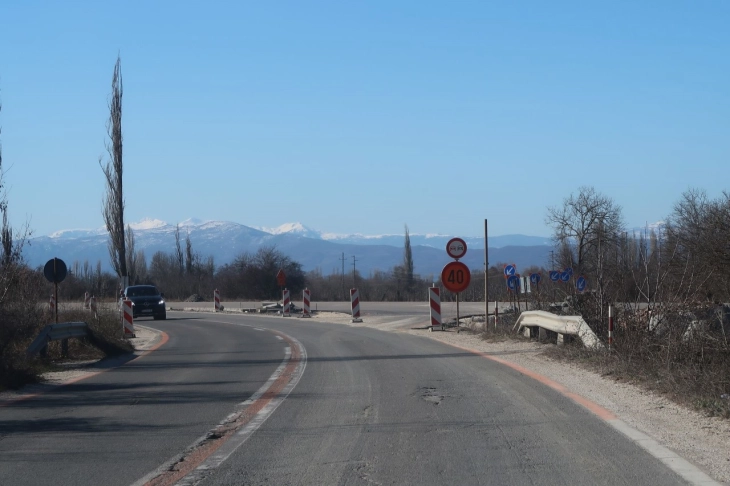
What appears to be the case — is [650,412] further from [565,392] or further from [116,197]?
[116,197]

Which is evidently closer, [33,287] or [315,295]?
[33,287]

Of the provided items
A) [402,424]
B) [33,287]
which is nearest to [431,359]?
[402,424]

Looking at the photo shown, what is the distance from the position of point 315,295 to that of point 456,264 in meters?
52.0

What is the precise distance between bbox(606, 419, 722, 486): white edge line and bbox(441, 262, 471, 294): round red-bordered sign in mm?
13862

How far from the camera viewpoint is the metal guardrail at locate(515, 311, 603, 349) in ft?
47.5

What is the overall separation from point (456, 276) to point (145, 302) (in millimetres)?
21268

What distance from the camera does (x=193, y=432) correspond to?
8.41 m

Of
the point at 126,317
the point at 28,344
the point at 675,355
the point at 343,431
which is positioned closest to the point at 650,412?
the point at 675,355

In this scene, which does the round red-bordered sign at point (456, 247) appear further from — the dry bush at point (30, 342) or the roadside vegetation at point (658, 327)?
the dry bush at point (30, 342)

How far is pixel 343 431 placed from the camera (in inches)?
327

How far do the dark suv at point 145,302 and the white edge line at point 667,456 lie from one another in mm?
33038

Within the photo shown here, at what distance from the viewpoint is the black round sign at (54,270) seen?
1917 cm

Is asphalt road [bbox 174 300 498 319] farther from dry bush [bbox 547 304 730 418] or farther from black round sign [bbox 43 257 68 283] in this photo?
dry bush [bbox 547 304 730 418]

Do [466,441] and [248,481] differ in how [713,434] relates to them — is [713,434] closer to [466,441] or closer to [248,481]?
[466,441]
